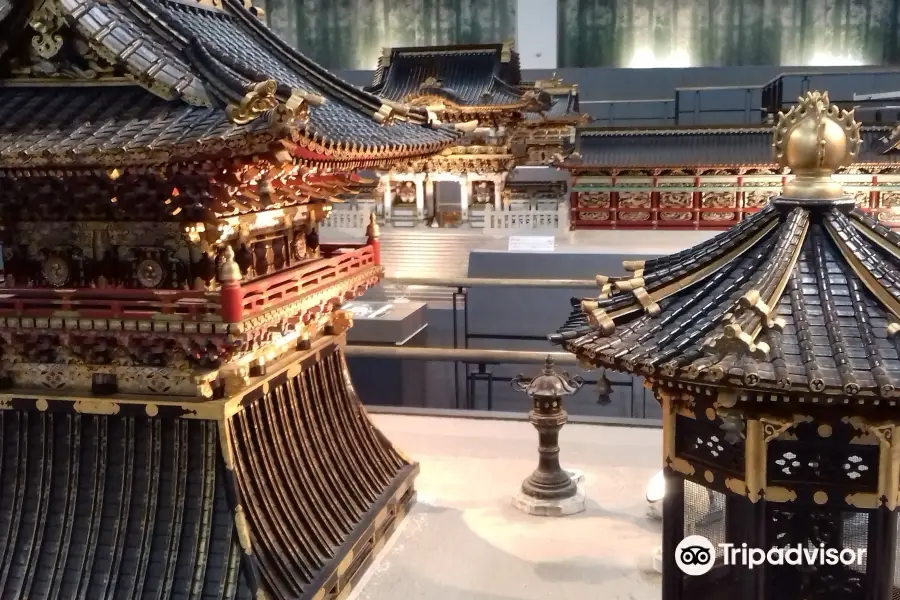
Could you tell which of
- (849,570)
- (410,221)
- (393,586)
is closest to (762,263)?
(849,570)

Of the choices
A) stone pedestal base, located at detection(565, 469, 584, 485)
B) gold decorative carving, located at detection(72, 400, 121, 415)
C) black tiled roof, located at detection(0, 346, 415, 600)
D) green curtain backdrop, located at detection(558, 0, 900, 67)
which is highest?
green curtain backdrop, located at detection(558, 0, 900, 67)

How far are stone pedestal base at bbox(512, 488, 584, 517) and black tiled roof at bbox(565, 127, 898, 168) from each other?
35.4 feet

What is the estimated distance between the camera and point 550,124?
19.8 meters

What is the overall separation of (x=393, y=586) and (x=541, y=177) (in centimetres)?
1560

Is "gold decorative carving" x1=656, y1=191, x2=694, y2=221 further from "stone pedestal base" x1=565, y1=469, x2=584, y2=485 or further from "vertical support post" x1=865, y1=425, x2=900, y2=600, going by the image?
"vertical support post" x1=865, y1=425, x2=900, y2=600

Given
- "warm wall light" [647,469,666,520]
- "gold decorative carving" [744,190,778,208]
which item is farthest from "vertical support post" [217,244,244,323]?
"gold decorative carving" [744,190,778,208]

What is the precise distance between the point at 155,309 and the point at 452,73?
1725 cm

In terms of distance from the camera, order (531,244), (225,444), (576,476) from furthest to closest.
→ (531,244) < (576,476) < (225,444)

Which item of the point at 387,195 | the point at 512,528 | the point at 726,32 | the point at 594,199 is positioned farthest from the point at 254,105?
the point at 726,32

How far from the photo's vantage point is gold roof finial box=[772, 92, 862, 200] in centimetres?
382

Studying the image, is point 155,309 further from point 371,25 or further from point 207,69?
point 371,25

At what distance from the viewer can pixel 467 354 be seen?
9477 mm

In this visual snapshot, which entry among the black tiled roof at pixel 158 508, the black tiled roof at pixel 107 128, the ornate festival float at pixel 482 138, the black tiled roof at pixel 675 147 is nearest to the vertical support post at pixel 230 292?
the black tiled roof at pixel 107 128

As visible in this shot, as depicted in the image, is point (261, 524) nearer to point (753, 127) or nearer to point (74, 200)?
point (74, 200)
